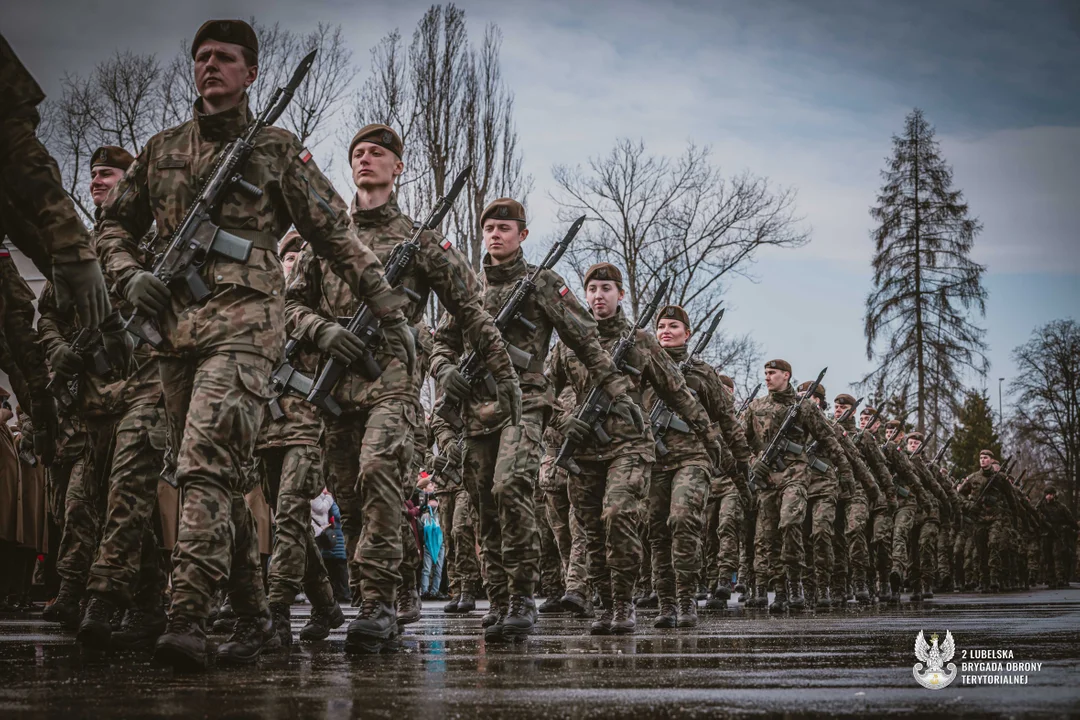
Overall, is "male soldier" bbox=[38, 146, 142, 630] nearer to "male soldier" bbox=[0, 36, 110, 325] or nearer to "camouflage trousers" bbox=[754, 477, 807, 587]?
"male soldier" bbox=[0, 36, 110, 325]

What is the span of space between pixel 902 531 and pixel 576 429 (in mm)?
14525

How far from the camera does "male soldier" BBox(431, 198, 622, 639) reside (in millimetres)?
7680

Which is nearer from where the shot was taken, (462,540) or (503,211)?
(503,211)

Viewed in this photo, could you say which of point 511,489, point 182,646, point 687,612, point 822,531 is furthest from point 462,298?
point 822,531

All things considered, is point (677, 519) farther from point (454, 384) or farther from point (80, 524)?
point (80, 524)

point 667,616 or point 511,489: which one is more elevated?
point 511,489

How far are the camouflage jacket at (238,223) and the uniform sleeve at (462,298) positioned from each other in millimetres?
1398

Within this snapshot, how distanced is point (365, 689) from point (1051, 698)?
2.36 meters

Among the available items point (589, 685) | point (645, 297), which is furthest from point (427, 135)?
point (589, 685)

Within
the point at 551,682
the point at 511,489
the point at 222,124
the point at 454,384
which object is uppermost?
the point at 222,124

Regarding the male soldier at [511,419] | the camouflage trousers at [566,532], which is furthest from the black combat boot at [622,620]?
the camouflage trousers at [566,532]

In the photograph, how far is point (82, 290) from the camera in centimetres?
454

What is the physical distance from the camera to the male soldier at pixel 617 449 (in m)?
8.83

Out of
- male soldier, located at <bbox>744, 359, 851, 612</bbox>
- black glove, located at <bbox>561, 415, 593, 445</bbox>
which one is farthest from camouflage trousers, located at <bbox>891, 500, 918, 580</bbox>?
black glove, located at <bbox>561, 415, 593, 445</bbox>
